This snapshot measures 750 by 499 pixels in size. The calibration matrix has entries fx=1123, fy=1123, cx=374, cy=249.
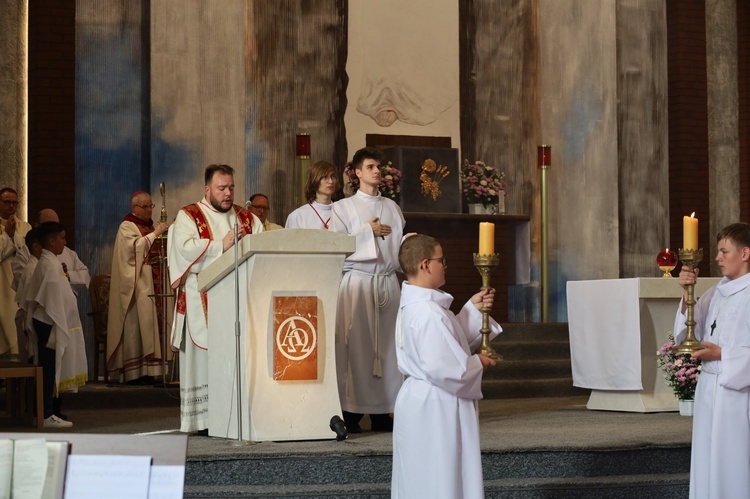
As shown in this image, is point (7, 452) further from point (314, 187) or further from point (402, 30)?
point (402, 30)

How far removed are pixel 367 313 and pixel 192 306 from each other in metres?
1.05

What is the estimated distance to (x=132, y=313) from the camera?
9.62m

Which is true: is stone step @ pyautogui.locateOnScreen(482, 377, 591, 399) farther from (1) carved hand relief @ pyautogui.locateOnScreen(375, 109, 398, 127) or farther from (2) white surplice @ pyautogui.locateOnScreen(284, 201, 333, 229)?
(1) carved hand relief @ pyautogui.locateOnScreen(375, 109, 398, 127)

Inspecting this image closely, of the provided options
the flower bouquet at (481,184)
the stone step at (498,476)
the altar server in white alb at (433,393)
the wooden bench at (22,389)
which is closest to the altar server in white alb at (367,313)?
the stone step at (498,476)

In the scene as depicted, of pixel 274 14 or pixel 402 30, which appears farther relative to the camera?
pixel 402 30

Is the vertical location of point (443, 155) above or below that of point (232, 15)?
below

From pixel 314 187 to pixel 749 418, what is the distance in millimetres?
3229

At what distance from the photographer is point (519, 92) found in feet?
40.5

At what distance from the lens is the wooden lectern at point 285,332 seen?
596cm

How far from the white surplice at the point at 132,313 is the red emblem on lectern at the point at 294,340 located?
3.64 meters

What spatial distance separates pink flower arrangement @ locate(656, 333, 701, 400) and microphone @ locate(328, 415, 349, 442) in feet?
8.33

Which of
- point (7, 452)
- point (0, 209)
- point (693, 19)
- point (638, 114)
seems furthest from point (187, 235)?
point (693, 19)

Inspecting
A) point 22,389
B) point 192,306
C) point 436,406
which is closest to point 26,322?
point 22,389

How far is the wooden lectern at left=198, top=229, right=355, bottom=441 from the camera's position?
596 centimetres
